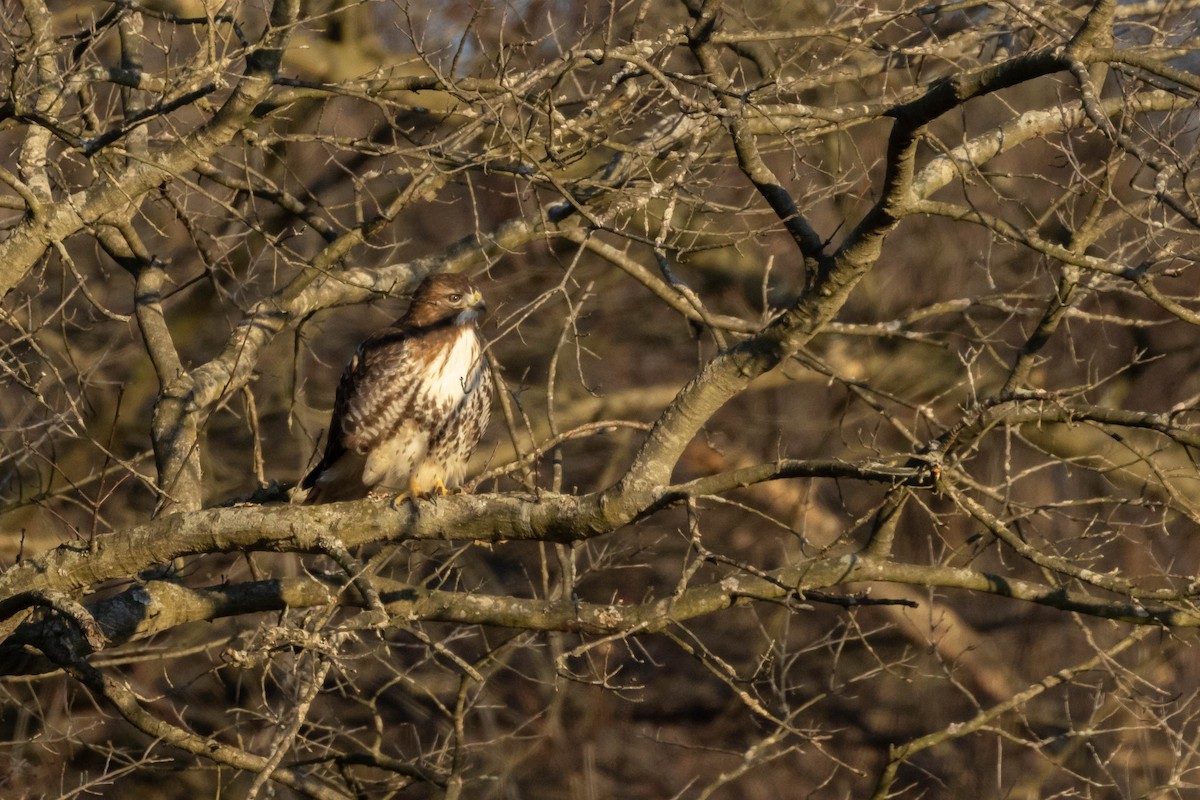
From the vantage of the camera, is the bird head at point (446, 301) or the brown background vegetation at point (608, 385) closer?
the brown background vegetation at point (608, 385)

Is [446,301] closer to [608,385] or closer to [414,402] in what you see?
[414,402]

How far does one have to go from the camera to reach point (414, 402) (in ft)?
19.4

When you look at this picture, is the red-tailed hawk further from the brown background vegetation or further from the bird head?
the brown background vegetation

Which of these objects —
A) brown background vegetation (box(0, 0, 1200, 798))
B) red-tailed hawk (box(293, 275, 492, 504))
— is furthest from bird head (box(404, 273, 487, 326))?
brown background vegetation (box(0, 0, 1200, 798))

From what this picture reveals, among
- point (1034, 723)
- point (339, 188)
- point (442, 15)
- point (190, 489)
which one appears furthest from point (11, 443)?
point (1034, 723)

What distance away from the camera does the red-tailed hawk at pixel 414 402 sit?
19.2 feet

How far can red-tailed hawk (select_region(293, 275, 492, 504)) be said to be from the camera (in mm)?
5840

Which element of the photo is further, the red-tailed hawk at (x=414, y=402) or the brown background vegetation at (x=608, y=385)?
the red-tailed hawk at (x=414, y=402)

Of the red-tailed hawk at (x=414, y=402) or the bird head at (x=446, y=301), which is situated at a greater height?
the bird head at (x=446, y=301)

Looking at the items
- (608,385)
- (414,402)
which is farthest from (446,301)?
(608,385)

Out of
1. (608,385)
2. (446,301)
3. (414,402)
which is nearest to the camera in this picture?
(446,301)

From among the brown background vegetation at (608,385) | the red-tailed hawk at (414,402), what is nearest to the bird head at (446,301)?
the red-tailed hawk at (414,402)

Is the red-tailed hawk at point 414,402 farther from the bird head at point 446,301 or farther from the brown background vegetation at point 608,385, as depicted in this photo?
the brown background vegetation at point 608,385

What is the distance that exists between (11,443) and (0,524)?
3.58 feet
